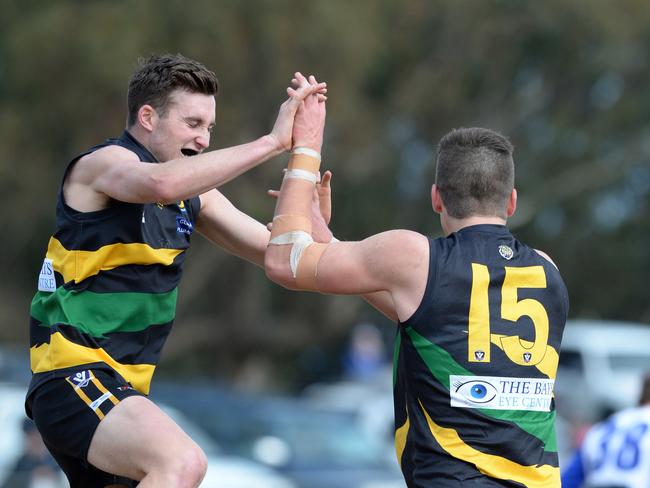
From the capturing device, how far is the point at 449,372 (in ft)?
13.3

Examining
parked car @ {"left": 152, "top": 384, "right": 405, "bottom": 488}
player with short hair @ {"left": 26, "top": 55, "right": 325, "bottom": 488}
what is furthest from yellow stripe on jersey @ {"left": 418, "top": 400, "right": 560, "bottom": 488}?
parked car @ {"left": 152, "top": 384, "right": 405, "bottom": 488}

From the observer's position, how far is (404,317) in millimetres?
4109

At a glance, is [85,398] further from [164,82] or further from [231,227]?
[164,82]

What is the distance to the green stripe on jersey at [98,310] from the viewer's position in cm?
455

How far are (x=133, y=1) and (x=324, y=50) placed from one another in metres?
4.02

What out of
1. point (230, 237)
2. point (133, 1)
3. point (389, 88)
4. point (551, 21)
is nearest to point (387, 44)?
point (389, 88)

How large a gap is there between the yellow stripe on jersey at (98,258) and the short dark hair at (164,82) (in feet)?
1.99

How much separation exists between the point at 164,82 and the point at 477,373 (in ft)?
5.96

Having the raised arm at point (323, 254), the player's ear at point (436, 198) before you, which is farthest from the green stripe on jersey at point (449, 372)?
the player's ear at point (436, 198)

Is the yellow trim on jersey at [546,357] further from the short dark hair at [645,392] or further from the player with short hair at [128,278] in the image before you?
the short dark hair at [645,392]

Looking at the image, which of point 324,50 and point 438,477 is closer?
point 438,477

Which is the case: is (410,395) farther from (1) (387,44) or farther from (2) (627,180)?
(2) (627,180)

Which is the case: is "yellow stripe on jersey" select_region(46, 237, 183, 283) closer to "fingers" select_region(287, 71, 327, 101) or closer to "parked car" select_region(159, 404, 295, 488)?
"fingers" select_region(287, 71, 327, 101)

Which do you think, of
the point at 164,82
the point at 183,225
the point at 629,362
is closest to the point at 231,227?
the point at 183,225
